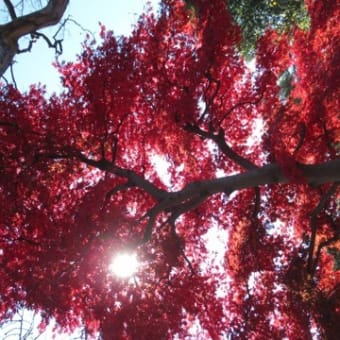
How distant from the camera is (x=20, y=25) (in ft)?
22.2

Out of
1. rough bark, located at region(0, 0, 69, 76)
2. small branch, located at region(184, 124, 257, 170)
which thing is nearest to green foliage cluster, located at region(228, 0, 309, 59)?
small branch, located at region(184, 124, 257, 170)

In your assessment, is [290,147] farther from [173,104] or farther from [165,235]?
[165,235]

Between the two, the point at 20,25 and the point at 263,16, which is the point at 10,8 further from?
the point at 263,16

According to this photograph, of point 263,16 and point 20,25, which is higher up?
point 263,16

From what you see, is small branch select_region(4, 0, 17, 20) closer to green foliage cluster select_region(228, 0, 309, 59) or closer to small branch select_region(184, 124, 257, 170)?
small branch select_region(184, 124, 257, 170)

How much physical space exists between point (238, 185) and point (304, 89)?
4460 mm

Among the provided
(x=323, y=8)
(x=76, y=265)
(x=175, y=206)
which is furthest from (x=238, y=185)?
(x=323, y=8)

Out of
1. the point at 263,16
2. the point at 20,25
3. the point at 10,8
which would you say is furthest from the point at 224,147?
the point at 263,16

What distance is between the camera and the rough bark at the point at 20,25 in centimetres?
640

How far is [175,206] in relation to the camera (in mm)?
8883

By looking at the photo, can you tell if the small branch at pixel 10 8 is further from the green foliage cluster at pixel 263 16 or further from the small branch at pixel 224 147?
the green foliage cluster at pixel 263 16

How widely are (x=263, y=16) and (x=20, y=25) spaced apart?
10.7 meters

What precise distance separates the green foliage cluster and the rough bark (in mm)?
8836

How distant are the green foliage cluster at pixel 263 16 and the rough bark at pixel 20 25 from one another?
29.0 feet
